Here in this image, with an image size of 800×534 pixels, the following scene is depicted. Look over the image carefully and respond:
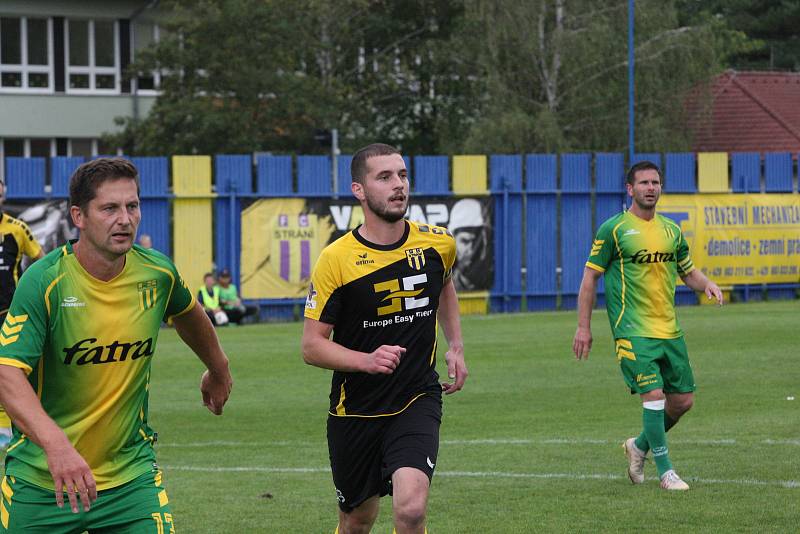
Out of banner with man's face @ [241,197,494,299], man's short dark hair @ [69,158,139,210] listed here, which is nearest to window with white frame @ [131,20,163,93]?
banner with man's face @ [241,197,494,299]

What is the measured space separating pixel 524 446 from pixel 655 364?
236 centimetres

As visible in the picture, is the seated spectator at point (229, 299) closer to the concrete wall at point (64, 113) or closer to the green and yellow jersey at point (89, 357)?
the concrete wall at point (64, 113)

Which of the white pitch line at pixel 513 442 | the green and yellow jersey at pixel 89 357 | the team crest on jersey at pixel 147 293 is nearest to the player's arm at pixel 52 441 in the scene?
the green and yellow jersey at pixel 89 357

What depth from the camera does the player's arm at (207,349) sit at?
19.2ft

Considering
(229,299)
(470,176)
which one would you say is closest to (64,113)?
(470,176)

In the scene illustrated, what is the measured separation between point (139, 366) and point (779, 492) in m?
5.72

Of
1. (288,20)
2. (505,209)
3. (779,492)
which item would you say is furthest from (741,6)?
(779,492)

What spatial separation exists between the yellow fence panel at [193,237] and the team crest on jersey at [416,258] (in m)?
21.4

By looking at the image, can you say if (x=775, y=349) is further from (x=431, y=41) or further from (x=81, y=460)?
(x=431, y=41)

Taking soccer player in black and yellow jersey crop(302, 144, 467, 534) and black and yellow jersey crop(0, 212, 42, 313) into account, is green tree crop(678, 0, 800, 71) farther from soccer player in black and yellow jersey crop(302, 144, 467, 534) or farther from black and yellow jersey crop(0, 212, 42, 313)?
soccer player in black and yellow jersey crop(302, 144, 467, 534)

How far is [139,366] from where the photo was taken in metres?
5.56

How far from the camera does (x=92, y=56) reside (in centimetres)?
4700

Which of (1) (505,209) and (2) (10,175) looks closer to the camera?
(2) (10,175)

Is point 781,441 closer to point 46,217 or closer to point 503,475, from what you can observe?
point 503,475
